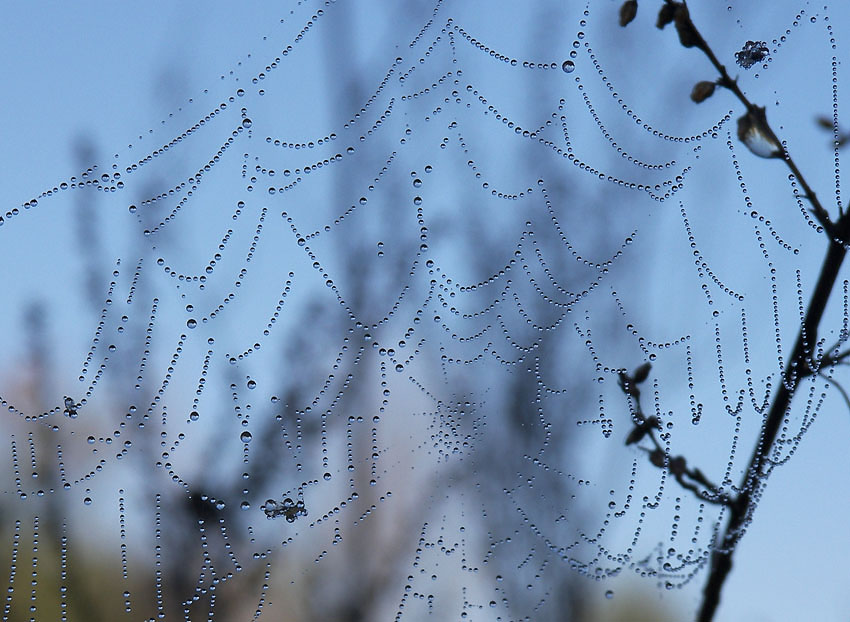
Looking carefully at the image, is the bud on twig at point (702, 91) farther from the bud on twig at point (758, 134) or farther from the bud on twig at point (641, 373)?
the bud on twig at point (641, 373)

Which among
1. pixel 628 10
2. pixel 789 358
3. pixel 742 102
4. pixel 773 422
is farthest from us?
pixel 628 10

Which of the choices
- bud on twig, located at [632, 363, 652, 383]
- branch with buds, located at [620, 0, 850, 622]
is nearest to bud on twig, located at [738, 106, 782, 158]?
branch with buds, located at [620, 0, 850, 622]

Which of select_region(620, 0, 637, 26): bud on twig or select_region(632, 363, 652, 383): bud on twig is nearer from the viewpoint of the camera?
select_region(632, 363, 652, 383): bud on twig

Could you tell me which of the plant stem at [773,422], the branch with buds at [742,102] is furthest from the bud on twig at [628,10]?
the plant stem at [773,422]

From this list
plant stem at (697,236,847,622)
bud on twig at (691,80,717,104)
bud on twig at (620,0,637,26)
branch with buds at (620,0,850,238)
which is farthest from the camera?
bud on twig at (620,0,637,26)

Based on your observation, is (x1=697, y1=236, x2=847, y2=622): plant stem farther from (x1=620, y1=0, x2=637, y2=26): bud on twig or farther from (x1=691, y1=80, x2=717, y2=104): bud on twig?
(x1=620, y1=0, x2=637, y2=26): bud on twig

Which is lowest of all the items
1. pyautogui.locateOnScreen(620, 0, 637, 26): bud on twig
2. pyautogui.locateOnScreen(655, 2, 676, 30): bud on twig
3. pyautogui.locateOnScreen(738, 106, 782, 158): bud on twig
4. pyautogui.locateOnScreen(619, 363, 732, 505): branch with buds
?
pyautogui.locateOnScreen(619, 363, 732, 505): branch with buds

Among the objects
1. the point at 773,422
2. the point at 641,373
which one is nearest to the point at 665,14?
the point at 641,373

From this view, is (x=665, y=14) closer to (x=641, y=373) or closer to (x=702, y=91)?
(x=702, y=91)

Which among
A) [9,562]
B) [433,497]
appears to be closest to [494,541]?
[433,497]

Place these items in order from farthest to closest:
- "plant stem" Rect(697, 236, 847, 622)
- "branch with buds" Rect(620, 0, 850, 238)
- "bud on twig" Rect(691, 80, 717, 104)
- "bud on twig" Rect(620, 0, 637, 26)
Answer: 1. "bud on twig" Rect(620, 0, 637, 26)
2. "bud on twig" Rect(691, 80, 717, 104)
3. "branch with buds" Rect(620, 0, 850, 238)
4. "plant stem" Rect(697, 236, 847, 622)
